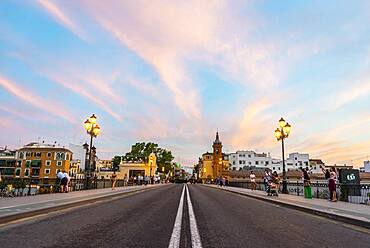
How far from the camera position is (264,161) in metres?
157

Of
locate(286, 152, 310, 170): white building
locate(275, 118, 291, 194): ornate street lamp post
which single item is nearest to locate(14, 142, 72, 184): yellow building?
locate(275, 118, 291, 194): ornate street lamp post

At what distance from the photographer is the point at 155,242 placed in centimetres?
634

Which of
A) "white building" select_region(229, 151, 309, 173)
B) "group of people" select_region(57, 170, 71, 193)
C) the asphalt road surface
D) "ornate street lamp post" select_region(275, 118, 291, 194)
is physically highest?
"white building" select_region(229, 151, 309, 173)

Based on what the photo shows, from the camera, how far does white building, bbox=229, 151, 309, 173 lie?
154875mm

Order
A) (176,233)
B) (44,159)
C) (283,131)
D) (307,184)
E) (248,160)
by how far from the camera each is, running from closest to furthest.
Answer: (176,233), (307,184), (283,131), (44,159), (248,160)

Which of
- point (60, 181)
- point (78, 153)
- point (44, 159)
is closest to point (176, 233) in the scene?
point (60, 181)

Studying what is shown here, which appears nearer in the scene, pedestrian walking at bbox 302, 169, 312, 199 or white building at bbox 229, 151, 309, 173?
pedestrian walking at bbox 302, 169, 312, 199

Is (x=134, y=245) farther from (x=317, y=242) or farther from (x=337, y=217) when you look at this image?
(x=337, y=217)

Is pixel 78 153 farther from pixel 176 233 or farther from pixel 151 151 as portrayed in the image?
pixel 176 233

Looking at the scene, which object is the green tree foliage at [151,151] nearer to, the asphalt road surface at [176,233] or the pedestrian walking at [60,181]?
the pedestrian walking at [60,181]

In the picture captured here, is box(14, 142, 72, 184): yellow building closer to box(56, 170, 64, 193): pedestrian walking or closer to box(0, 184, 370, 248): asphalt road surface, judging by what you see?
box(56, 170, 64, 193): pedestrian walking

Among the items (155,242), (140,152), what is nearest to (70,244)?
(155,242)

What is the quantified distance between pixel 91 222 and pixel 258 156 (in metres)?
158

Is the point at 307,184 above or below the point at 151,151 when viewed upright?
below
